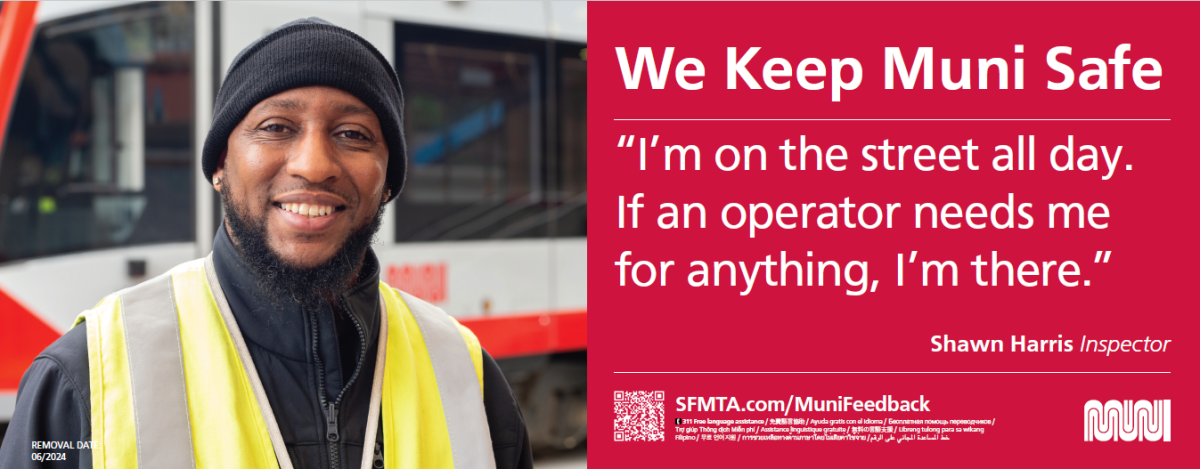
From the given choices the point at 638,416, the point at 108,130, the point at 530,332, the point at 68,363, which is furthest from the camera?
the point at 530,332

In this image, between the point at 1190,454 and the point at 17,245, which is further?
the point at 17,245

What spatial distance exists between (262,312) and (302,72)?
0.39m

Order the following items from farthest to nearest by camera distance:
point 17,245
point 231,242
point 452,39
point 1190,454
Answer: point 452,39
point 17,245
point 1190,454
point 231,242

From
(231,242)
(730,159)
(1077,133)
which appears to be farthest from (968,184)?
(231,242)

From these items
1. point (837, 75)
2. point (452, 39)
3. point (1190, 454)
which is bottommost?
point (1190, 454)

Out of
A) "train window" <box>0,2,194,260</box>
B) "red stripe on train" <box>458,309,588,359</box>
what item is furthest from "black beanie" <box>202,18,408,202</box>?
"red stripe on train" <box>458,309,588,359</box>

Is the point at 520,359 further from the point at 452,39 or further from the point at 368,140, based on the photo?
the point at 368,140

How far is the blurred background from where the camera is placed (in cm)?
427

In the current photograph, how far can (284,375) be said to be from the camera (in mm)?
1509

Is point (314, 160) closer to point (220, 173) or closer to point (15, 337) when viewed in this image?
point (220, 173)

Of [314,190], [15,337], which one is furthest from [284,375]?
[15,337]

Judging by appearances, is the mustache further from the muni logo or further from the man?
the muni logo

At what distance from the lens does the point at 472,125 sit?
5281mm

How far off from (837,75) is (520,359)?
260 centimetres
